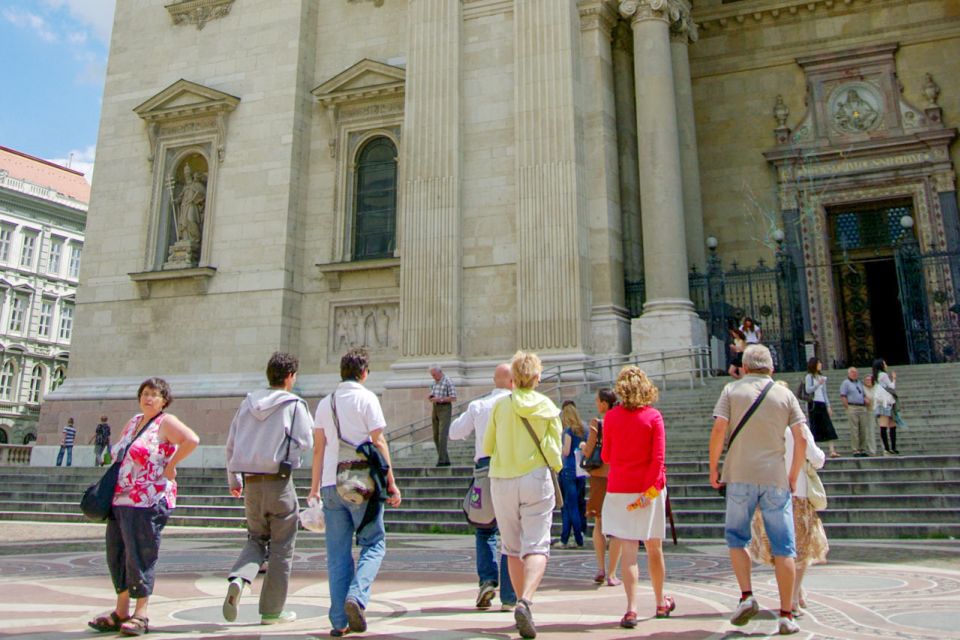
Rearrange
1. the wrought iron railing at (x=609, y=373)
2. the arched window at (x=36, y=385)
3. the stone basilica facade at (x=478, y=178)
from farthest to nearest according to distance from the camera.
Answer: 1. the arched window at (x=36, y=385)
2. the stone basilica facade at (x=478, y=178)
3. the wrought iron railing at (x=609, y=373)

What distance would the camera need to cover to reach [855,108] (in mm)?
21969

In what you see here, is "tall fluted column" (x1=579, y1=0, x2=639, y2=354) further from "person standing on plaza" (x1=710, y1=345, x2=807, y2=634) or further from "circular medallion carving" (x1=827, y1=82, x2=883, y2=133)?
"person standing on plaza" (x1=710, y1=345, x2=807, y2=634)

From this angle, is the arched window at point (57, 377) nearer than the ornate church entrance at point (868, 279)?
No

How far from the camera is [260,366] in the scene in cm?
2091

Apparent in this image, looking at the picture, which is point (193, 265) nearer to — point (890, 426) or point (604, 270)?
point (604, 270)

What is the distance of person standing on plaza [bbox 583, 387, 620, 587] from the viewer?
7.12m

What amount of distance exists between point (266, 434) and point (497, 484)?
1575 millimetres

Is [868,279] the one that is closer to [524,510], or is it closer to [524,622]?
[524,510]

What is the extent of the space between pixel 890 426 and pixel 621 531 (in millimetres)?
8605

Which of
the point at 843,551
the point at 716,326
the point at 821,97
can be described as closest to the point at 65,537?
the point at 843,551

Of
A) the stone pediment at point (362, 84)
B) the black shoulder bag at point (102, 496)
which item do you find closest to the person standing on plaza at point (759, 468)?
the black shoulder bag at point (102, 496)

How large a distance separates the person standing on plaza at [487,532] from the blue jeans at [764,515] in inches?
62.5

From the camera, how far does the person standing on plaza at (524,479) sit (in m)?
5.37

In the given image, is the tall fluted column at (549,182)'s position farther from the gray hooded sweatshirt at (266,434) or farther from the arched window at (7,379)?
the arched window at (7,379)
